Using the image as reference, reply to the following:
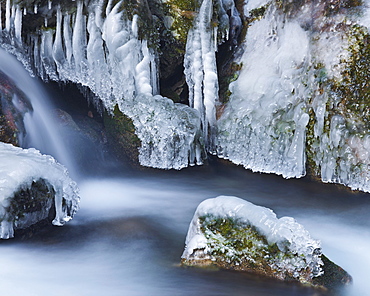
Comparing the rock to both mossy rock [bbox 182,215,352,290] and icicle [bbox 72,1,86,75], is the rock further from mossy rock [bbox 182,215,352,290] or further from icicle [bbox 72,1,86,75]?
mossy rock [bbox 182,215,352,290]

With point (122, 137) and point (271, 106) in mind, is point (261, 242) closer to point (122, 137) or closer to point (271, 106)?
point (271, 106)

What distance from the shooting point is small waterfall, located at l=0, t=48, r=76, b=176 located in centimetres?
575

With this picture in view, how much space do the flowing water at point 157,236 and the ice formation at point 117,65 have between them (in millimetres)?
412

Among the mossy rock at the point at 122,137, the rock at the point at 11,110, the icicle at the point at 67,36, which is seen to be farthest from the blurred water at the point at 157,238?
the icicle at the point at 67,36

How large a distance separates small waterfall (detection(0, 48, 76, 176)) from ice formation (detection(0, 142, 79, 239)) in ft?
3.79

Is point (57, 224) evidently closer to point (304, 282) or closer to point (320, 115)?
point (304, 282)

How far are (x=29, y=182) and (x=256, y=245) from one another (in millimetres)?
1956

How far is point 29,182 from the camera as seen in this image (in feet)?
13.5

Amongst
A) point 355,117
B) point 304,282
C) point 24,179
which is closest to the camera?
point 304,282

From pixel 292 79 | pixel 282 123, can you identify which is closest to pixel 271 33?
pixel 292 79

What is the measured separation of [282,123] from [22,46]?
11.8 ft

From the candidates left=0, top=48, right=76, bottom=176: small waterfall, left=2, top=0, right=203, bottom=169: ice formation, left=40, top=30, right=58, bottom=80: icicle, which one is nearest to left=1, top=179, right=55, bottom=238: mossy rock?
left=0, top=48, right=76, bottom=176: small waterfall

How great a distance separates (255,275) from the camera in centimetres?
334

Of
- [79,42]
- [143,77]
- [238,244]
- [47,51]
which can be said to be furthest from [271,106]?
[47,51]
